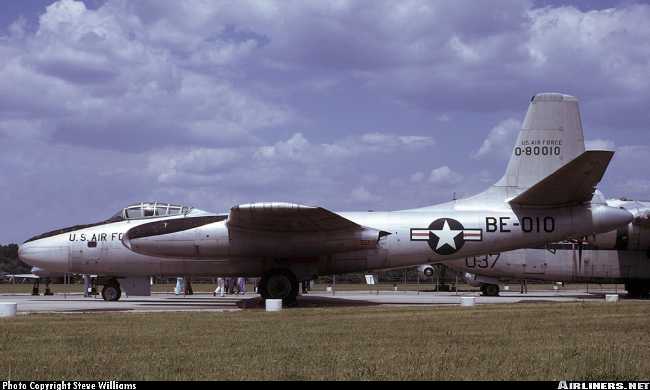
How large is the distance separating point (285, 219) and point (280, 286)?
2.33 m

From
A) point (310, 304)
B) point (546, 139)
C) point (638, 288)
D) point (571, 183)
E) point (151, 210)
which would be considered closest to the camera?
point (571, 183)

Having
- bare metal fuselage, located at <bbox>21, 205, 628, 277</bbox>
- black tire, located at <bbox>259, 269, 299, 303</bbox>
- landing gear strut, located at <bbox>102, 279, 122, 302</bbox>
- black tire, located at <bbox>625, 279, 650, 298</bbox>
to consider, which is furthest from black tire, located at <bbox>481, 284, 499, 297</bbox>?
landing gear strut, located at <bbox>102, 279, 122, 302</bbox>

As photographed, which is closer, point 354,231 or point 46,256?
point 354,231

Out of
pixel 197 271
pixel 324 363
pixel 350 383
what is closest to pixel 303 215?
pixel 197 271

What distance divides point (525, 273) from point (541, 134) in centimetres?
872

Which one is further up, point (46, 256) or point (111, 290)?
point (46, 256)

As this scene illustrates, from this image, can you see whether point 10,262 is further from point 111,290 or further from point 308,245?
point 308,245

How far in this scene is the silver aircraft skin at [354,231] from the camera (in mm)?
20469

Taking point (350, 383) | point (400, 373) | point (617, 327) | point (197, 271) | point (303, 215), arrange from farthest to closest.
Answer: point (197, 271), point (303, 215), point (617, 327), point (400, 373), point (350, 383)

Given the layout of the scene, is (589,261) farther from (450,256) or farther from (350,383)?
(350,383)

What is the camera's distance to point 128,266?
72.9 ft

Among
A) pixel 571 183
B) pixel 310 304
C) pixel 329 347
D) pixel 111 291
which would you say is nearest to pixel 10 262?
pixel 111 291

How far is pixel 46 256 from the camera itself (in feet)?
75.5

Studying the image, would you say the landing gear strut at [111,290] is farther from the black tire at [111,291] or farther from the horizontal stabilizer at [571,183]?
the horizontal stabilizer at [571,183]
